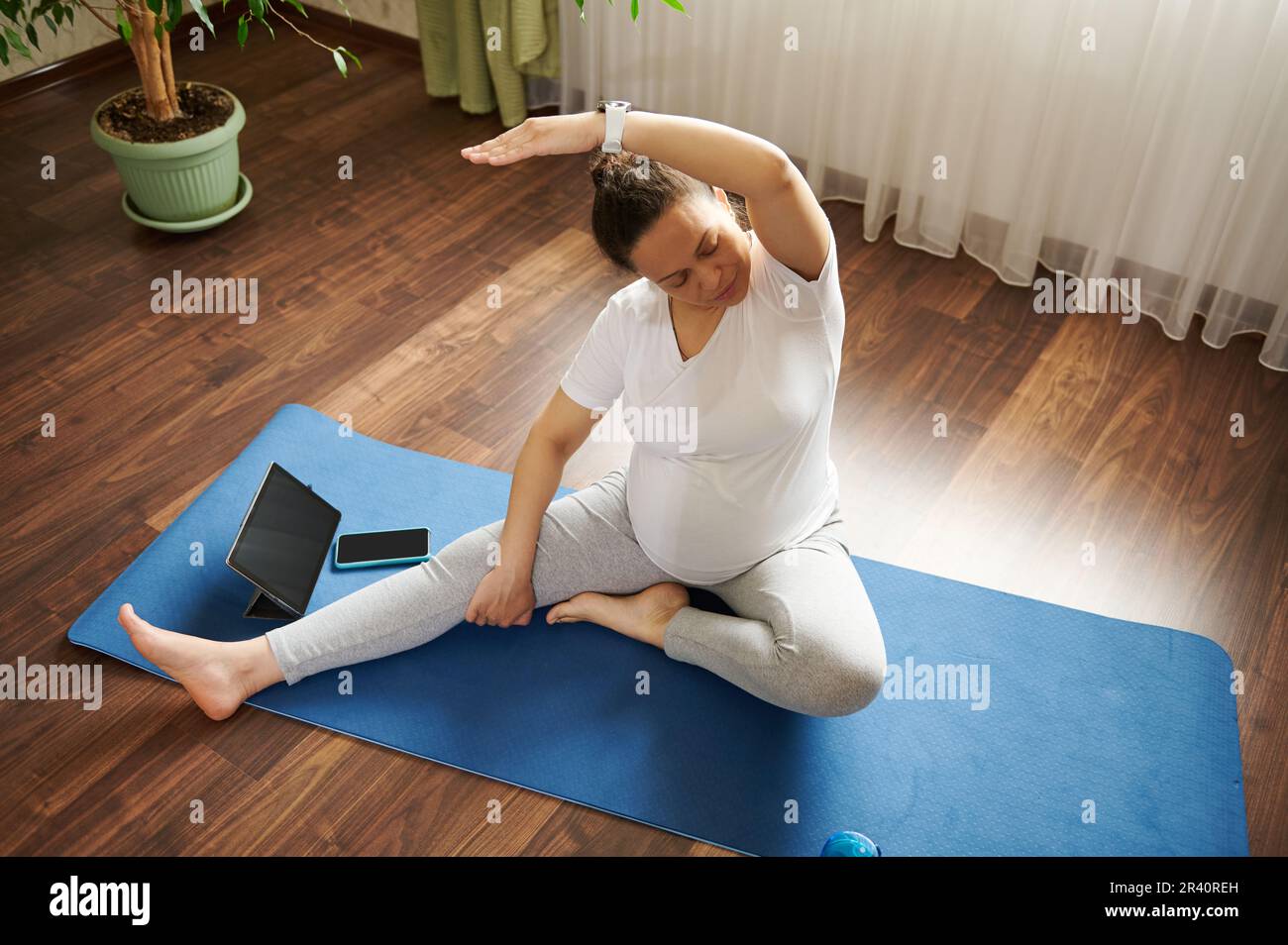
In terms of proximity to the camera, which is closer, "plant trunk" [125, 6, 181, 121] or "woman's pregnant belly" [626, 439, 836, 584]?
"woman's pregnant belly" [626, 439, 836, 584]

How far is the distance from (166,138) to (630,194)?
5.33 feet

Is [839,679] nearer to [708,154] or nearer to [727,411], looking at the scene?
[727,411]

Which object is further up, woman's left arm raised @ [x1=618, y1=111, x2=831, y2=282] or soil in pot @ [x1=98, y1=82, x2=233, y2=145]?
woman's left arm raised @ [x1=618, y1=111, x2=831, y2=282]

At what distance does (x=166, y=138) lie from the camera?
2482 mm

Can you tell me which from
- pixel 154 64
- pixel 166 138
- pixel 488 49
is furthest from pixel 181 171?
pixel 488 49

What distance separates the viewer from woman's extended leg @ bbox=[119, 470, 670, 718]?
1.63 meters

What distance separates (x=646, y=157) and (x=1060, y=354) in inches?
53.4

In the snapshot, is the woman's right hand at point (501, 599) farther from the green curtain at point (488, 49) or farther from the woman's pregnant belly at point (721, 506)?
the green curtain at point (488, 49)

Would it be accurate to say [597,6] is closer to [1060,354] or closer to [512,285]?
[512,285]

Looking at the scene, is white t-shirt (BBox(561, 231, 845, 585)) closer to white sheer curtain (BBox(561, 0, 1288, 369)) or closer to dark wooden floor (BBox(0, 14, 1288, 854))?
dark wooden floor (BBox(0, 14, 1288, 854))

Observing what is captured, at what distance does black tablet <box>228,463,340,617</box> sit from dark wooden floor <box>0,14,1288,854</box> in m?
0.22

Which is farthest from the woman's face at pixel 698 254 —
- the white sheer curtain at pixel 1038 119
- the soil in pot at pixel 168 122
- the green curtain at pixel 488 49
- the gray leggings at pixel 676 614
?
the green curtain at pixel 488 49

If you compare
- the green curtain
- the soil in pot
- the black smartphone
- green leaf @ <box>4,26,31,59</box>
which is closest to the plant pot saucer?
the soil in pot
